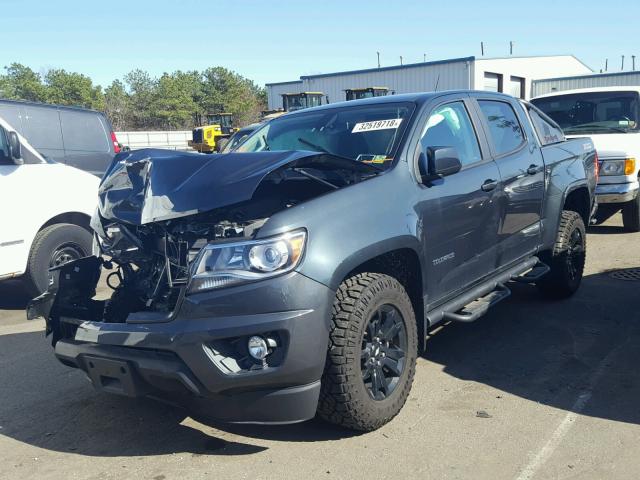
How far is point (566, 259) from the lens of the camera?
5.62m

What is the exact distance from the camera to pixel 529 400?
3.79 m

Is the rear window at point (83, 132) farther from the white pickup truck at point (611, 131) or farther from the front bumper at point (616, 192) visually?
the front bumper at point (616, 192)

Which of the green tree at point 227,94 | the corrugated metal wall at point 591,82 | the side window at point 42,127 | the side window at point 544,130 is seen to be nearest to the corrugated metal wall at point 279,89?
the corrugated metal wall at point 591,82

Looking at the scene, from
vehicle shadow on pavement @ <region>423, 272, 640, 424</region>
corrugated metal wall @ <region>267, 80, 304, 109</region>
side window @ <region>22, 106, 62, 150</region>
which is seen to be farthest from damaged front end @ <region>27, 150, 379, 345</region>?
corrugated metal wall @ <region>267, 80, 304, 109</region>

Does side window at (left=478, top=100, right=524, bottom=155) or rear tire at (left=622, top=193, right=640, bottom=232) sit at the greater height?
side window at (left=478, top=100, right=524, bottom=155)

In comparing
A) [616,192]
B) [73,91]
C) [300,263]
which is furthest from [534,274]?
[73,91]

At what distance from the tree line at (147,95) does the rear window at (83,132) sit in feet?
177

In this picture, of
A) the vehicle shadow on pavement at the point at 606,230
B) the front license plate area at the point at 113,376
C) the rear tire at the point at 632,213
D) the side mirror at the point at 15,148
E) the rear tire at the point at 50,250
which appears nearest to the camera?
the front license plate area at the point at 113,376

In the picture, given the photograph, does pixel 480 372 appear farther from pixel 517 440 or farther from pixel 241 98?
pixel 241 98

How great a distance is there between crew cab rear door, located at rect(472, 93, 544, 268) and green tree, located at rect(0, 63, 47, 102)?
219ft

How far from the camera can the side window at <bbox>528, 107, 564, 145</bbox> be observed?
5.47m

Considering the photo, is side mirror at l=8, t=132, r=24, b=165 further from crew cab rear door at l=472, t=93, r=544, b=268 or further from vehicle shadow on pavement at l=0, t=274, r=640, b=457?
crew cab rear door at l=472, t=93, r=544, b=268

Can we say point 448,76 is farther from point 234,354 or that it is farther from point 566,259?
point 234,354

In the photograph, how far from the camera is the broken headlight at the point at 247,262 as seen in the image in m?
2.89
